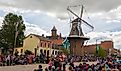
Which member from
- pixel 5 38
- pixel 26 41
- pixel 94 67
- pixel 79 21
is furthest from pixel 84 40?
pixel 94 67

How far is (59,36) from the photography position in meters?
120

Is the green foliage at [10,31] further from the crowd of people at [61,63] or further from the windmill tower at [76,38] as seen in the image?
the crowd of people at [61,63]

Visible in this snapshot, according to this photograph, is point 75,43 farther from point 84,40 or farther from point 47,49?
point 47,49

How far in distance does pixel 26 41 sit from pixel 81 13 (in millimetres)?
18862

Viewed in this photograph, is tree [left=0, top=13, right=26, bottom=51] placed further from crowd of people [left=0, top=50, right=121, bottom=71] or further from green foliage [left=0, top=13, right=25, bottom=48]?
crowd of people [left=0, top=50, right=121, bottom=71]

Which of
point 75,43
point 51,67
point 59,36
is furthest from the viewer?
point 59,36

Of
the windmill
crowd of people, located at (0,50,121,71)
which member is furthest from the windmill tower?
crowd of people, located at (0,50,121,71)

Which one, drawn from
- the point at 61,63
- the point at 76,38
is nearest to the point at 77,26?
the point at 76,38

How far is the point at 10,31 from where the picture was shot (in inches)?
3076

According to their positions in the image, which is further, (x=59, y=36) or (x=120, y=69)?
(x=59, y=36)

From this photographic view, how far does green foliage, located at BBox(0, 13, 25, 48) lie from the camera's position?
252 ft

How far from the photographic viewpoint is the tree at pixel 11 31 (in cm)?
7675

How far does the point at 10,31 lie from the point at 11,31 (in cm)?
25

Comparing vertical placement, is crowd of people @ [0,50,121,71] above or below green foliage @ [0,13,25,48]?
below
